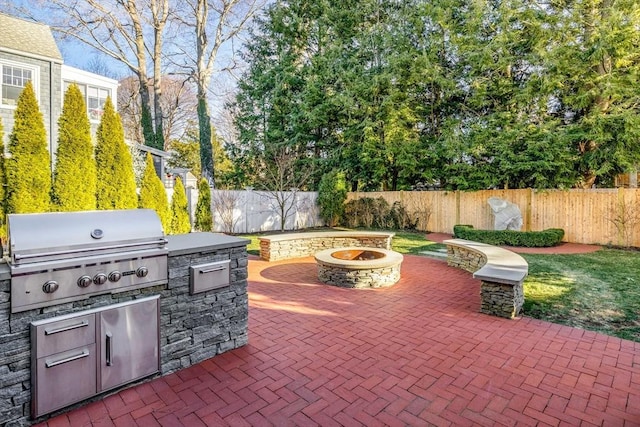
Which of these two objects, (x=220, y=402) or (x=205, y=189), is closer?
(x=220, y=402)

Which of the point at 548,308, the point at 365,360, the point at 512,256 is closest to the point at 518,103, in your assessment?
the point at 512,256

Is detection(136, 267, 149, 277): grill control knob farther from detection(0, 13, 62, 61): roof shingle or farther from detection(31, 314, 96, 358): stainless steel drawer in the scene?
detection(0, 13, 62, 61): roof shingle

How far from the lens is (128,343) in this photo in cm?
279

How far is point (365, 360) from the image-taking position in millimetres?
3385

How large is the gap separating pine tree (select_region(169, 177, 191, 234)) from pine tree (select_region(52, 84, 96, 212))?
2591 mm

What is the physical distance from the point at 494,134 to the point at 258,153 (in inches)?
479

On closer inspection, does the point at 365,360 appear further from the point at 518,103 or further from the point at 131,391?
the point at 518,103

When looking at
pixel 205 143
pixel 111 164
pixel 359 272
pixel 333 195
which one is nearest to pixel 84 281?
pixel 359 272

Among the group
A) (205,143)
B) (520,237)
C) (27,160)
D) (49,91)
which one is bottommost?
(520,237)

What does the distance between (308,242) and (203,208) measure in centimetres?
547

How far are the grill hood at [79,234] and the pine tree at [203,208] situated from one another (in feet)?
32.7

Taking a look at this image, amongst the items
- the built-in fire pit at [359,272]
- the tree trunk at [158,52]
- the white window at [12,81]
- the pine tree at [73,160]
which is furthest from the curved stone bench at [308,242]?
the tree trunk at [158,52]

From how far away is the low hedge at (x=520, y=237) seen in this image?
10609 mm

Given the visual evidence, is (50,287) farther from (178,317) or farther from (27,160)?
(27,160)
